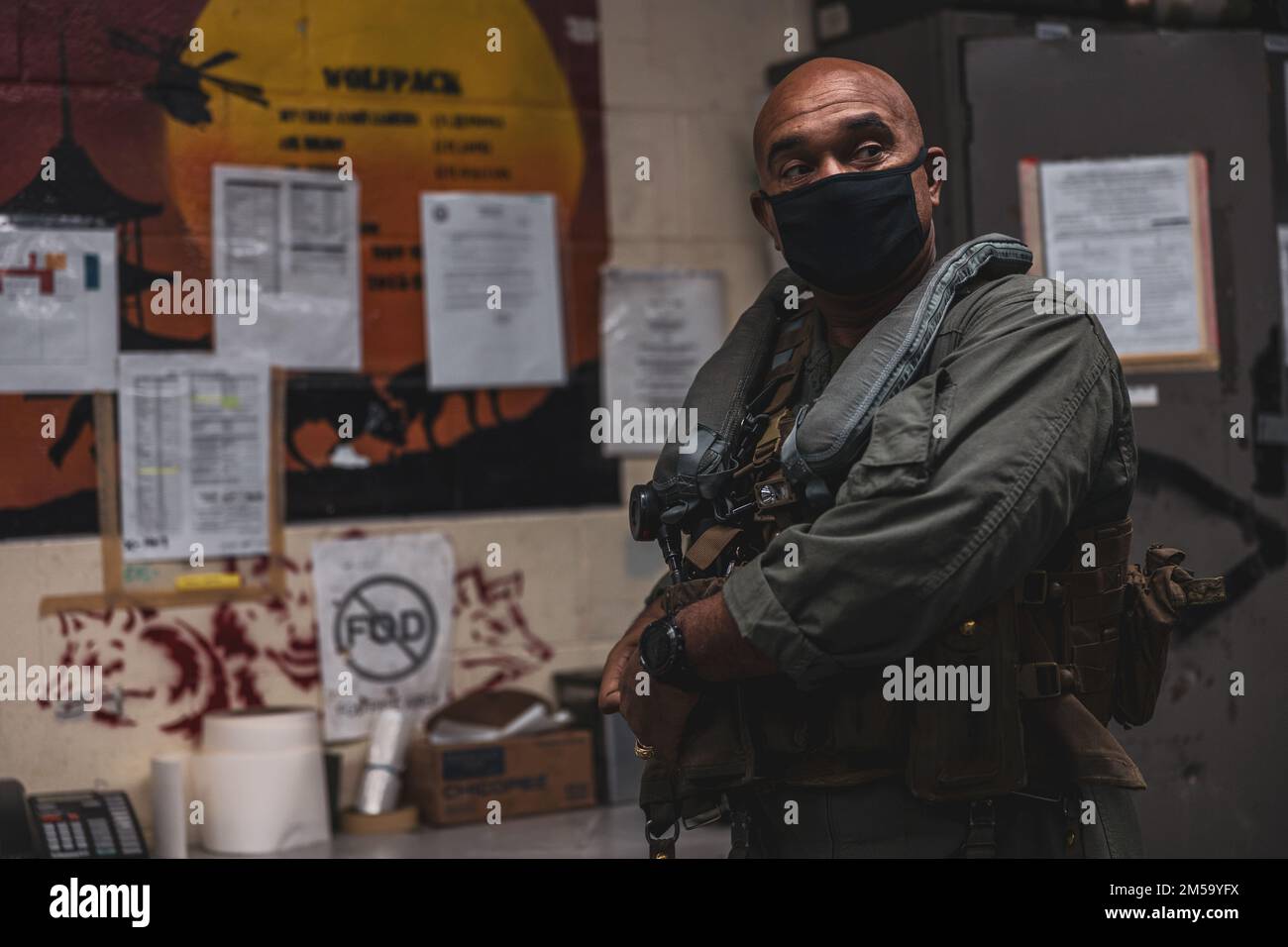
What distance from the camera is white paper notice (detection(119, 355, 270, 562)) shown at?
9.84ft

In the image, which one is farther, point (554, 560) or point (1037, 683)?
point (554, 560)

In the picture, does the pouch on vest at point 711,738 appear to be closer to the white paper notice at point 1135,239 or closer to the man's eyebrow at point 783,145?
the man's eyebrow at point 783,145

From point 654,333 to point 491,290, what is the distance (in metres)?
0.39

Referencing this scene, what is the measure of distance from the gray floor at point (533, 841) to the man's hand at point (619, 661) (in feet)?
3.83

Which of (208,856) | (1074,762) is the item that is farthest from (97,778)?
(1074,762)

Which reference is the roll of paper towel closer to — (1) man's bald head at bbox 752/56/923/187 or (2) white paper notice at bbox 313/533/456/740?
(2) white paper notice at bbox 313/533/456/740

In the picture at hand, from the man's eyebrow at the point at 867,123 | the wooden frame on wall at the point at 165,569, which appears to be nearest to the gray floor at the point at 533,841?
the wooden frame on wall at the point at 165,569

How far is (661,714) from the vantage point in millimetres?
1553

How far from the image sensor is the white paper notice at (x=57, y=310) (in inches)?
114

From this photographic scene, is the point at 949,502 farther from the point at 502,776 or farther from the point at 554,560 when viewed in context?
the point at 554,560

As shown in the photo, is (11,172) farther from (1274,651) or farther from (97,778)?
(1274,651)

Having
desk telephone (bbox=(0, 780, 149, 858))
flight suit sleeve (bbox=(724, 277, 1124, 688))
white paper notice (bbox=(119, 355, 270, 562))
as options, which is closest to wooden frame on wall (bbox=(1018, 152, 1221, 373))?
white paper notice (bbox=(119, 355, 270, 562))

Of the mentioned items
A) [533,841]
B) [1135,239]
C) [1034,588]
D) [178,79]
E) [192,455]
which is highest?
[178,79]

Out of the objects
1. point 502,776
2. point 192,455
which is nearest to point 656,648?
point 502,776
